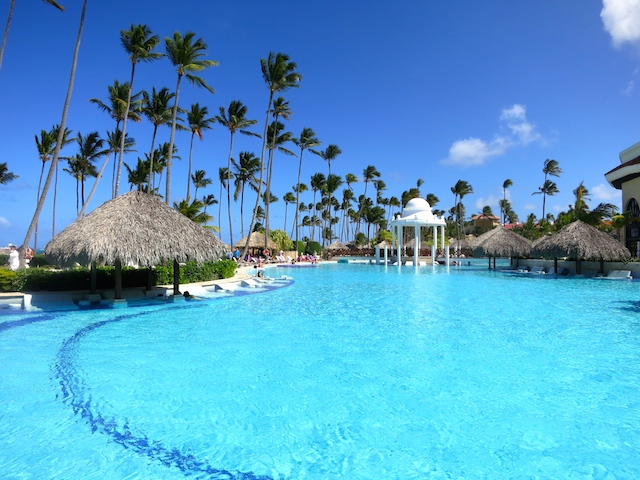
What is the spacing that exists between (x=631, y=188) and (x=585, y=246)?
8829 millimetres

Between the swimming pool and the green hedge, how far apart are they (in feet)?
9.88

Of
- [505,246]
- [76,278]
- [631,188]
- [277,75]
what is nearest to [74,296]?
[76,278]

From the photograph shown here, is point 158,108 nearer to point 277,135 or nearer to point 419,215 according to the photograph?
point 277,135

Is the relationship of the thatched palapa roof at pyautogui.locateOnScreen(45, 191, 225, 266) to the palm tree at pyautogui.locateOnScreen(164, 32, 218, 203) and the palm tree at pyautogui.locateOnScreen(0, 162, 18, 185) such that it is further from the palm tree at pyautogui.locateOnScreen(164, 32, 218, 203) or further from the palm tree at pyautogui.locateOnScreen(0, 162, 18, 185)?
the palm tree at pyautogui.locateOnScreen(0, 162, 18, 185)

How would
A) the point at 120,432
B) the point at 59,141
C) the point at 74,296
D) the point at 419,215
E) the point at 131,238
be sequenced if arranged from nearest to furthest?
1. the point at 120,432
2. the point at 131,238
3. the point at 74,296
4. the point at 59,141
5. the point at 419,215

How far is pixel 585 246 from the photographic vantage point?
22516 millimetres

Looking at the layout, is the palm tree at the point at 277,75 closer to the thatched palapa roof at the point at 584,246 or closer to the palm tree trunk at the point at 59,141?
the palm tree trunk at the point at 59,141

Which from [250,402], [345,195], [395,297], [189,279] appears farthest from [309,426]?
[345,195]

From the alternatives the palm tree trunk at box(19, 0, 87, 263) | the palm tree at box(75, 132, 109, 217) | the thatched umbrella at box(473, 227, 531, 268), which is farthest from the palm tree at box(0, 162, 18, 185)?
the thatched umbrella at box(473, 227, 531, 268)

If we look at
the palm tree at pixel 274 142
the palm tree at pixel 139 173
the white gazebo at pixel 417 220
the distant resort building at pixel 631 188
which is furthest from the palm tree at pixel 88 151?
the distant resort building at pixel 631 188

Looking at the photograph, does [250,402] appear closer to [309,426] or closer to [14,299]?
[309,426]

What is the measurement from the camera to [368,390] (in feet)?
18.6

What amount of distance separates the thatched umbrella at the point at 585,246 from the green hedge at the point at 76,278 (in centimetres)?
2031

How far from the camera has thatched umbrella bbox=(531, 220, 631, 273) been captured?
22.5m
